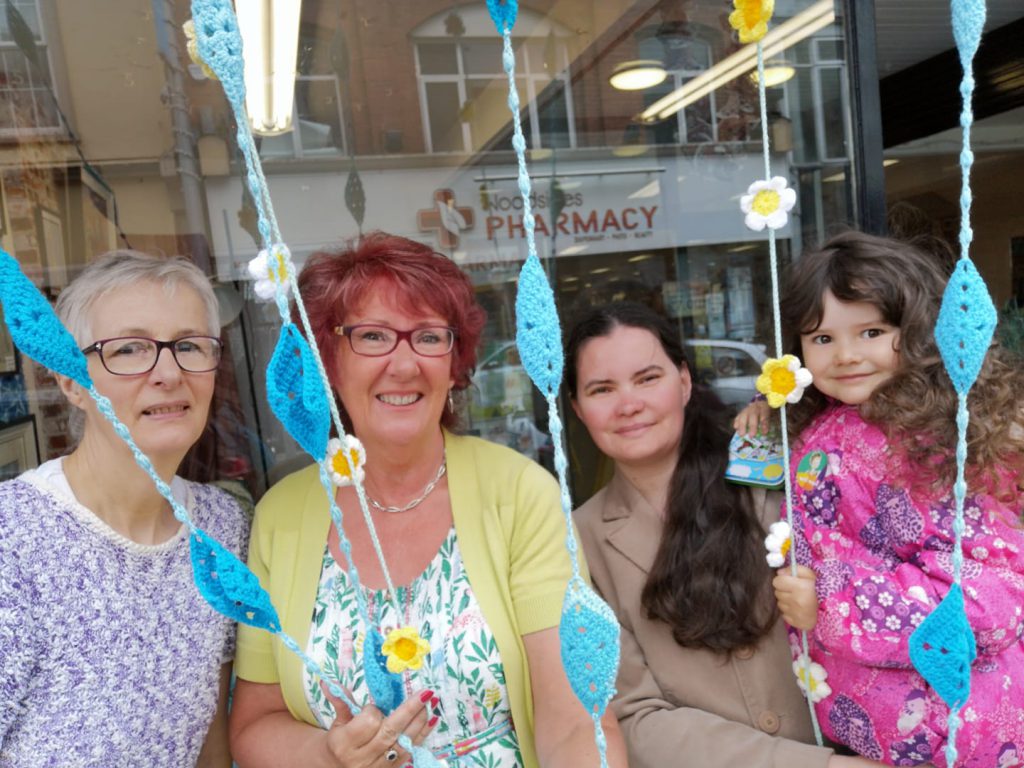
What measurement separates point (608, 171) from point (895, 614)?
4014 mm

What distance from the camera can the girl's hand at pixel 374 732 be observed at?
923 millimetres

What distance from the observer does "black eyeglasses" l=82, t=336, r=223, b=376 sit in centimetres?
109

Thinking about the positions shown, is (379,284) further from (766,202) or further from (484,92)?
(484,92)

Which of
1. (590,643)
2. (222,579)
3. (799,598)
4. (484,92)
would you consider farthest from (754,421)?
(484,92)

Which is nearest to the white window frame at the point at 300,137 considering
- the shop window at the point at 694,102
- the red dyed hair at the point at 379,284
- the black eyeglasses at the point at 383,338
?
the shop window at the point at 694,102

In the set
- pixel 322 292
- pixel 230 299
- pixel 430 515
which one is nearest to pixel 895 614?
pixel 430 515

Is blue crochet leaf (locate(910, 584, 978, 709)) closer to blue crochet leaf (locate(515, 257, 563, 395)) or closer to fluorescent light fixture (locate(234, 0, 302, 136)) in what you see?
blue crochet leaf (locate(515, 257, 563, 395))

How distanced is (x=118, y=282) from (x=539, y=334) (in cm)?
75

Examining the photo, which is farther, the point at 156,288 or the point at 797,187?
the point at 797,187

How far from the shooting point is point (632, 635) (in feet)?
4.56

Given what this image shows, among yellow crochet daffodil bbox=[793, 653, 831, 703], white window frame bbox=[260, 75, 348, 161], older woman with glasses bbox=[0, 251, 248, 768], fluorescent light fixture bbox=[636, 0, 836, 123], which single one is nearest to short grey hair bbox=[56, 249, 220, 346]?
older woman with glasses bbox=[0, 251, 248, 768]

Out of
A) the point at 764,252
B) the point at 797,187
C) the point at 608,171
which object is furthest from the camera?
the point at 608,171

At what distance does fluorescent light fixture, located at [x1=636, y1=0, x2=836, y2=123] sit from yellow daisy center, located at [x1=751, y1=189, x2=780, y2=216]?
1.13 m

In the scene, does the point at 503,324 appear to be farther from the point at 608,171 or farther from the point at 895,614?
the point at 895,614
